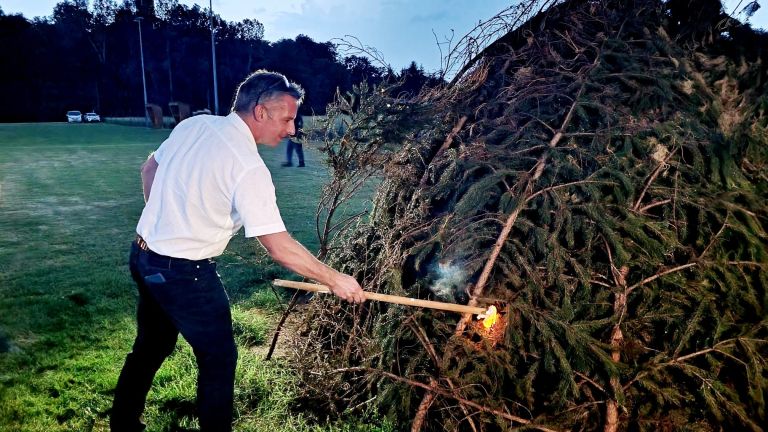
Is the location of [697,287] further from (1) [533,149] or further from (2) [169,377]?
(2) [169,377]

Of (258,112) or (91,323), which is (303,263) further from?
(91,323)

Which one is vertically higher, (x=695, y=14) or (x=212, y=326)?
(x=695, y=14)

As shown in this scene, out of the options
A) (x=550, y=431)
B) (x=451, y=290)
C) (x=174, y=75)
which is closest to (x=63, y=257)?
(x=451, y=290)

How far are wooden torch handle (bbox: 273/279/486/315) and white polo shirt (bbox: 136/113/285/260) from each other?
36 cm

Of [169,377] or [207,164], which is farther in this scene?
[169,377]

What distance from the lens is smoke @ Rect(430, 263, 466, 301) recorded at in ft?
9.82

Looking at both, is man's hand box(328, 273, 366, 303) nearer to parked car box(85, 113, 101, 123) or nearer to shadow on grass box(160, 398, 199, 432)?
shadow on grass box(160, 398, 199, 432)

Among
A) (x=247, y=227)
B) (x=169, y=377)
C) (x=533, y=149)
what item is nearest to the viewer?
(x=247, y=227)

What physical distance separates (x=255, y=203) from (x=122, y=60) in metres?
65.5

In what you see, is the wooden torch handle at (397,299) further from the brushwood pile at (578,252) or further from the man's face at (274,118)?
the man's face at (274,118)

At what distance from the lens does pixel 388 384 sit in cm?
302

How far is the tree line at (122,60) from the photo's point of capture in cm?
5169

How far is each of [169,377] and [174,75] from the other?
57.6m

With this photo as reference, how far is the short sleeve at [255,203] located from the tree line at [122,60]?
47888 millimetres
